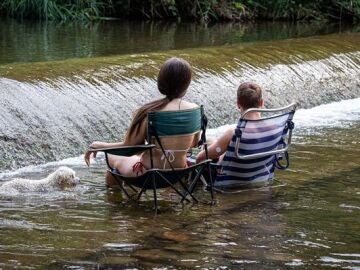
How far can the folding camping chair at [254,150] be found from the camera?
22.4 feet

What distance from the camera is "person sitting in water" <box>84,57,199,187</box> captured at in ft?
20.3

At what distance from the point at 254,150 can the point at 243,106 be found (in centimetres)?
35

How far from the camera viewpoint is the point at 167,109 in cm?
626

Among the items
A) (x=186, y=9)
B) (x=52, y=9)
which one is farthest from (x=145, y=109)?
(x=186, y=9)

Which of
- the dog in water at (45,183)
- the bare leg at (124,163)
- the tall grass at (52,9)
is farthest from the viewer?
the tall grass at (52,9)

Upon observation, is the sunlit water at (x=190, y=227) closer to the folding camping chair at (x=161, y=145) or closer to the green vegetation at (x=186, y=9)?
the folding camping chair at (x=161, y=145)

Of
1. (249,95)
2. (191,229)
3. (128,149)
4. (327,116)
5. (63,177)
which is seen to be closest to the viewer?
(191,229)

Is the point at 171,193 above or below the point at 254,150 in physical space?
below

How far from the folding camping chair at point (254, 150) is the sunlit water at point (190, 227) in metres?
0.16

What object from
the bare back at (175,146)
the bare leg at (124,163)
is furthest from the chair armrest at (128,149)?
the bare leg at (124,163)

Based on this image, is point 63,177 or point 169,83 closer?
point 169,83

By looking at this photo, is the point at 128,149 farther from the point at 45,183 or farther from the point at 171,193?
the point at 45,183

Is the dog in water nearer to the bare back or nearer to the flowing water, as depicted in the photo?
the flowing water

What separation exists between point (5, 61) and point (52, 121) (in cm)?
432
